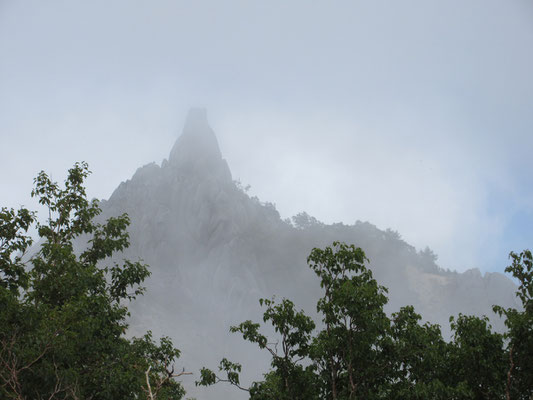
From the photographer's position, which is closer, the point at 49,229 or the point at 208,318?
the point at 49,229

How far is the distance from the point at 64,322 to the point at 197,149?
134950 mm

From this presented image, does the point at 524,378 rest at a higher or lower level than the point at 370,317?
lower

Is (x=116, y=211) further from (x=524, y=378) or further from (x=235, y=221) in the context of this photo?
(x=524, y=378)

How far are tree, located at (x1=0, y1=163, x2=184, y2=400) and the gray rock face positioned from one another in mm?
86585

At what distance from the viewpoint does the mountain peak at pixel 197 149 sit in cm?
13900

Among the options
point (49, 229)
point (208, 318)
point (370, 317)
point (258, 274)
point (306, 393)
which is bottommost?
point (306, 393)

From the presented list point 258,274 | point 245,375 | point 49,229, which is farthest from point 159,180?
point 49,229

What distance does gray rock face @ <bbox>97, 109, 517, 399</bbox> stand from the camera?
10412cm

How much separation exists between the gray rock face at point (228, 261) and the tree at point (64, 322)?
86585 millimetres

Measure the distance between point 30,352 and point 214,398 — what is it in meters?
80.9

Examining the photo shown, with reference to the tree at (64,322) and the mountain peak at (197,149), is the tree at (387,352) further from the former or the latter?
the mountain peak at (197,149)

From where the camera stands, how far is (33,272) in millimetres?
13992

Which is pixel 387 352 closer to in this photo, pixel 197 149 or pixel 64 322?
pixel 64 322

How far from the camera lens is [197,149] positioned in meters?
144
